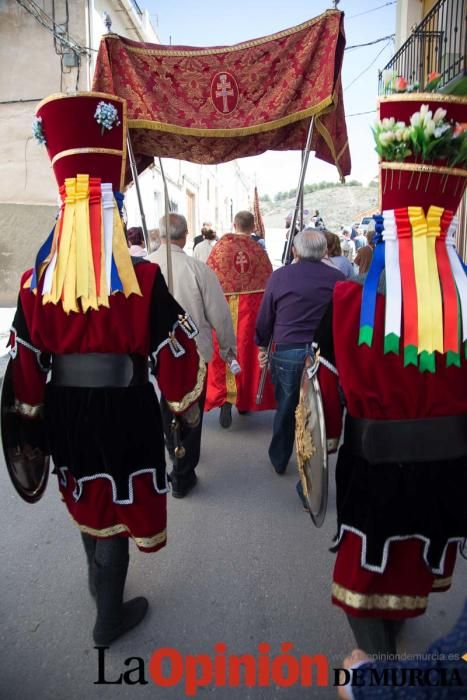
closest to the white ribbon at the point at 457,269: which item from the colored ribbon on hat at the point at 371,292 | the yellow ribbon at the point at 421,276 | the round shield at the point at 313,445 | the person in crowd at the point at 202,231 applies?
the yellow ribbon at the point at 421,276

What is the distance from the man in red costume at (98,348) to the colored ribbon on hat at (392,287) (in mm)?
912

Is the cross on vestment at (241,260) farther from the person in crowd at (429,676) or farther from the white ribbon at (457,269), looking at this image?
the person in crowd at (429,676)

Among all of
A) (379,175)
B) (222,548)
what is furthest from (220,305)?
(379,175)

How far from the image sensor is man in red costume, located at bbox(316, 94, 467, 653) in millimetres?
1800

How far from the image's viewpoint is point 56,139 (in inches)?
88.0

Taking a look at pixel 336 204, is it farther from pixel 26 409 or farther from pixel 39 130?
pixel 26 409

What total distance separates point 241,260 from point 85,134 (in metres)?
3.13

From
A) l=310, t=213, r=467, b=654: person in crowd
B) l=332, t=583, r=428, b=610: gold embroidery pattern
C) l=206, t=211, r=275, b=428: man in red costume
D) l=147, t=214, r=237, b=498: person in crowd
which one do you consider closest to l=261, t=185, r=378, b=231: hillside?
l=206, t=211, r=275, b=428: man in red costume

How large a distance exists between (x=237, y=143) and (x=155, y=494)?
2775 millimetres

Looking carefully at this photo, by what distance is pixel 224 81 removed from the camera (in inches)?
140

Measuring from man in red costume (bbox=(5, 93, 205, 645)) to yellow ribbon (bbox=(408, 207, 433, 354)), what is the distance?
997 mm

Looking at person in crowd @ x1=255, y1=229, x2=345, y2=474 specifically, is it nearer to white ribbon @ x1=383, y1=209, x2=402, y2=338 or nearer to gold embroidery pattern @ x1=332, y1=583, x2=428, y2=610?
white ribbon @ x1=383, y1=209, x2=402, y2=338

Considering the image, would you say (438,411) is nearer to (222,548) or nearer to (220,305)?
(222,548)

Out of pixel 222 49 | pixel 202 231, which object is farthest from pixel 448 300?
pixel 202 231
